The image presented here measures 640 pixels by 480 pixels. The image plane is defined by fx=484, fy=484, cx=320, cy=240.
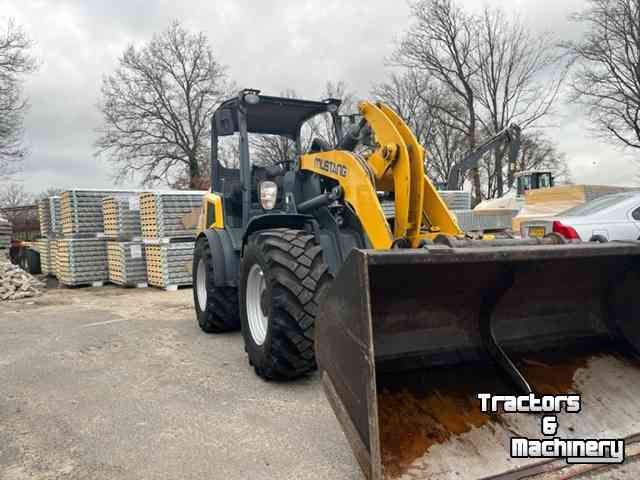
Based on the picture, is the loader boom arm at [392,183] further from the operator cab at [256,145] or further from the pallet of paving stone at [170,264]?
the pallet of paving stone at [170,264]

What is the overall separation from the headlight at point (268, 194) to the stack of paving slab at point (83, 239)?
7.73 meters

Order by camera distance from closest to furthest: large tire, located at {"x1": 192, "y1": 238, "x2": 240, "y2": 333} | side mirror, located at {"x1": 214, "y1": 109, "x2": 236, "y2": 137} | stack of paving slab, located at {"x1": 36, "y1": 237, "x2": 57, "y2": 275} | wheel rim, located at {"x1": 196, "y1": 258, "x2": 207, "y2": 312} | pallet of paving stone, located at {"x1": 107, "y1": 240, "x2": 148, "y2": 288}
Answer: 1. side mirror, located at {"x1": 214, "y1": 109, "x2": 236, "y2": 137}
2. large tire, located at {"x1": 192, "y1": 238, "x2": 240, "y2": 333}
3. wheel rim, located at {"x1": 196, "y1": 258, "x2": 207, "y2": 312}
4. pallet of paving stone, located at {"x1": 107, "y1": 240, "x2": 148, "y2": 288}
5. stack of paving slab, located at {"x1": 36, "y1": 237, "x2": 57, "y2": 275}

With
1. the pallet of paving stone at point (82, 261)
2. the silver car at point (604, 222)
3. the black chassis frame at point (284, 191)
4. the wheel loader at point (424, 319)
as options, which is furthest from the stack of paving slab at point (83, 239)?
the silver car at point (604, 222)

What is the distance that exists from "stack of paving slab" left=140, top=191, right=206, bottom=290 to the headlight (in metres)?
5.97

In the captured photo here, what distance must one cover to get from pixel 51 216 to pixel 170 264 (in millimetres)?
4513

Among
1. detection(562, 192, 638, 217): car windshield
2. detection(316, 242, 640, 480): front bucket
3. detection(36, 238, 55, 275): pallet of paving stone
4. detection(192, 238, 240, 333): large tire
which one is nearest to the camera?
detection(316, 242, 640, 480): front bucket

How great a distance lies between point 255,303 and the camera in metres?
4.21

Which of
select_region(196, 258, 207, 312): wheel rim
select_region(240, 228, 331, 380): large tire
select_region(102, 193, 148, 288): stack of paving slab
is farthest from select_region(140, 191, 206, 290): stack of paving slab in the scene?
select_region(240, 228, 331, 380): large tire

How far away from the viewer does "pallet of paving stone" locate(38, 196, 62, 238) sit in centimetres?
1245

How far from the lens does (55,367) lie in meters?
4.70

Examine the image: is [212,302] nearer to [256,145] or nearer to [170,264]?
[256,145]

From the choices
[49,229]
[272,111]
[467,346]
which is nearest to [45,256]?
[49,229]

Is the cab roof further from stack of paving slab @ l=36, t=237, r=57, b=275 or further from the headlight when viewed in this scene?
stack of paving slab @ l=36, t=237, r=57, b=275

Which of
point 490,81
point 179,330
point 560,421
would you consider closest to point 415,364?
point 560,421
